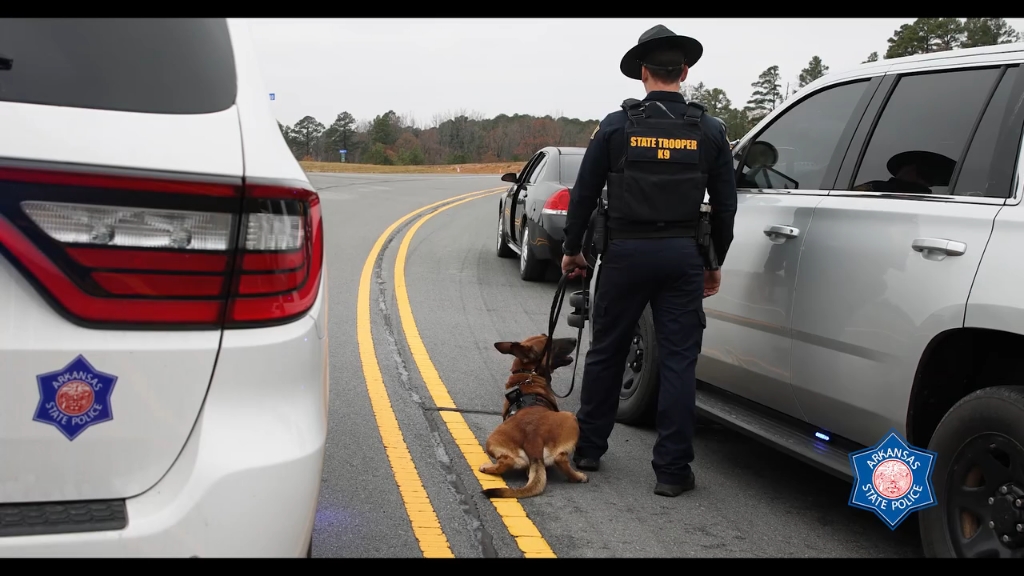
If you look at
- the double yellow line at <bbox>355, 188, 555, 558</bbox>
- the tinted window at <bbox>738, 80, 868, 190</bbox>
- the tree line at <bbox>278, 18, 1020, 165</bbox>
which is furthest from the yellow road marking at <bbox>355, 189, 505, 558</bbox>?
the tree line at <bbox>278, 18, 1020, 165</bbox>

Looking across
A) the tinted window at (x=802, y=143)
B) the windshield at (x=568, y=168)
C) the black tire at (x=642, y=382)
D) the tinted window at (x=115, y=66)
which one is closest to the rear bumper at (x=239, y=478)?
the tinted window at (x=115, y=66)

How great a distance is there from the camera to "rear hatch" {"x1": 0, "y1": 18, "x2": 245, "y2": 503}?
181 centimetres

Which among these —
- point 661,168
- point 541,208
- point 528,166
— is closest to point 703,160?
point 661,168

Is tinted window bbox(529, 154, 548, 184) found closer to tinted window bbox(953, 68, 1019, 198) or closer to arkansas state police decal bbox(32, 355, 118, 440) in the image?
tinted window bbox(953, 68, 1019, 198)

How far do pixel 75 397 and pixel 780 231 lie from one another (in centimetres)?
306

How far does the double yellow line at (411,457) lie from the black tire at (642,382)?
0.90 metres

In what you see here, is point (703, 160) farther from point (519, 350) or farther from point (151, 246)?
point (151, 246)

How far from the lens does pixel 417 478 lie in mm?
4309

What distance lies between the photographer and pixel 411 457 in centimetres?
461

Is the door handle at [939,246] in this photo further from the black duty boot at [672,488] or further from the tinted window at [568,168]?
the tinted window at [568,168]

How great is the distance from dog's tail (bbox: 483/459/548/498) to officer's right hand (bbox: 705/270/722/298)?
3.70 ft

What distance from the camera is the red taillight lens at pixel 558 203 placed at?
9.33 meters
